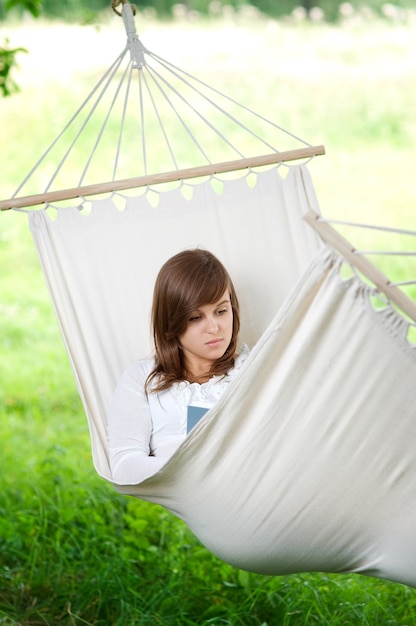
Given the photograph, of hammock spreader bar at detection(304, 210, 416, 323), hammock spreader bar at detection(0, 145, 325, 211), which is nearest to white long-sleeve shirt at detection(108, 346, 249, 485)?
hammock spreader bar at detection(0, 145, 325, 211)

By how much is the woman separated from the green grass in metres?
0.59

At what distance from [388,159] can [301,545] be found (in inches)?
234

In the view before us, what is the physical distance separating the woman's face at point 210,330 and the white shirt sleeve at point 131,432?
17cm

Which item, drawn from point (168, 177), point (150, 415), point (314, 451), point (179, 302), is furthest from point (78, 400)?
point (314, 451)

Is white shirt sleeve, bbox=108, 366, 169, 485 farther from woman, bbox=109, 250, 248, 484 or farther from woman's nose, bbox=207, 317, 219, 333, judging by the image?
woman's nose, bbox=207, 317, 219, 333

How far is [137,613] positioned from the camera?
2.61 m

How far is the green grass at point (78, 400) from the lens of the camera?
268cm

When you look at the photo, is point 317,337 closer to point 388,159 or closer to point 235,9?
point 388,159

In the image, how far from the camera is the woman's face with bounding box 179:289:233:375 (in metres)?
2.34

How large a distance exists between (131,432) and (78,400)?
2528 millimetres

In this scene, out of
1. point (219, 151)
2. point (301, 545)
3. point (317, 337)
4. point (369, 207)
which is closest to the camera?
point (317, 337)

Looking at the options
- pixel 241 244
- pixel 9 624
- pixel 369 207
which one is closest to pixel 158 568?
pixel 9 624

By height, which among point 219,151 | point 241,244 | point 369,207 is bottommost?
point 369,207

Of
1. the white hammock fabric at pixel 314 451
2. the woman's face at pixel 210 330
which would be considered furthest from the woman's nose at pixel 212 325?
the white hammock fabric at pixel 314 451
